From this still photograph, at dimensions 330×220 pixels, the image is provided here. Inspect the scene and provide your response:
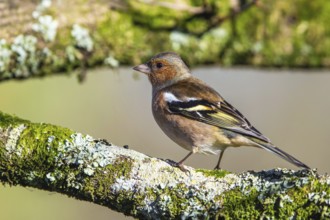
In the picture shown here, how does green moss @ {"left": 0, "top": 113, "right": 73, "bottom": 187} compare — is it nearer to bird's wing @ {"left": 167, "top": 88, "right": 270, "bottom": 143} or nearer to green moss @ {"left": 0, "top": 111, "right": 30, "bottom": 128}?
green moss @ {"left": 0, "top": 111, "right": 30, "bottom": 128}

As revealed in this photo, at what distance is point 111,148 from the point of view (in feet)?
12.4

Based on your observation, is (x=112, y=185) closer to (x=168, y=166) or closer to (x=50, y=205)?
(x=168, y=166)

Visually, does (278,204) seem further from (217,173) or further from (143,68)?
(143,68)

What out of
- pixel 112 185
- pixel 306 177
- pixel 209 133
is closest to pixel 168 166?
pixel 112 185

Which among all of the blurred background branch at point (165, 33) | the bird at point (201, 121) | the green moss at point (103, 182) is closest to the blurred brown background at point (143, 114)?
the blurred background branch at point (165, 33)

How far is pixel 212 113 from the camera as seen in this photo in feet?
17.0

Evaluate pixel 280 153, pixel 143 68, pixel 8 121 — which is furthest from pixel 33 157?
pixel 143 68

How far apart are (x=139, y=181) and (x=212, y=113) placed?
1.67 meters

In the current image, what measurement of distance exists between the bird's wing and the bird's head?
632 millimetres

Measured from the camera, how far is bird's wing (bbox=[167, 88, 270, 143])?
16.5 feet

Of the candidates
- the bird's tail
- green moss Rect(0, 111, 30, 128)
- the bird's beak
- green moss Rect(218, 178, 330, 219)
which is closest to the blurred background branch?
the bird's beak

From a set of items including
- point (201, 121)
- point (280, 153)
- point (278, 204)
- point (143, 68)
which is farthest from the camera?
point (143, 68)

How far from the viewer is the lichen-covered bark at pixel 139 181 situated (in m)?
3.37

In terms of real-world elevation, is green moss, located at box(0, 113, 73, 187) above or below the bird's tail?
below
